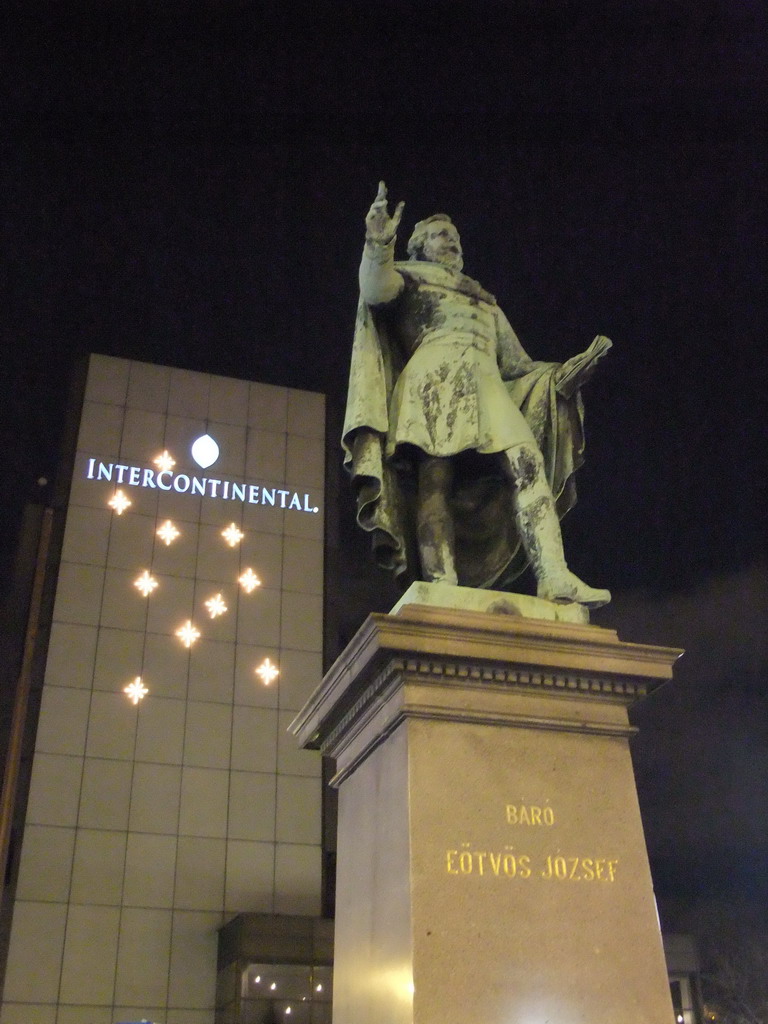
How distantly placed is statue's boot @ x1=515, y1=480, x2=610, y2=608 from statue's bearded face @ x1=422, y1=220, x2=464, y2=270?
6.35 ft

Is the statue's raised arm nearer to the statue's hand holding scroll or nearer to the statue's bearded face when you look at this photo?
the statue's bearded face

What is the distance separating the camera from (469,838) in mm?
5012

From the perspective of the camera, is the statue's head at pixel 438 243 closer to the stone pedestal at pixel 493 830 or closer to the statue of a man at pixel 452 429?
the statue of a man at pixel 452 429

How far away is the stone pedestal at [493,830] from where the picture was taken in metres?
4.73

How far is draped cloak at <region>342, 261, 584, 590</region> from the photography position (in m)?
6.68

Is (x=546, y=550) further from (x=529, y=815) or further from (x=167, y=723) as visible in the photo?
(x=167, y=723)

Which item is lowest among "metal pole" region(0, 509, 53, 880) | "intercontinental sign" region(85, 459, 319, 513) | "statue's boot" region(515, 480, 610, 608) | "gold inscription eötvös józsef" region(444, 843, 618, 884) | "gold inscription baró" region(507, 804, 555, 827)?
"gold inscription eötvös józsef" region(444, 843, 618, 884)

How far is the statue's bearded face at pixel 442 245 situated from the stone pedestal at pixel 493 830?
3.02m

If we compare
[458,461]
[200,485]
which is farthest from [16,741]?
[458,461]

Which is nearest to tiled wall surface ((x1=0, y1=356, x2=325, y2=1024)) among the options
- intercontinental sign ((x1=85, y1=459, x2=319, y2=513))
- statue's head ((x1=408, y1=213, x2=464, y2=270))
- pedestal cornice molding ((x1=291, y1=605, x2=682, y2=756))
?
intercontinental sign ((x1=85, y1=459, x2=319, y2=513))

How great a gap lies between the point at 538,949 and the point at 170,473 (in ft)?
81.4

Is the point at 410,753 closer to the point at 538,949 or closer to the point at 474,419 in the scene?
the point at 538,949

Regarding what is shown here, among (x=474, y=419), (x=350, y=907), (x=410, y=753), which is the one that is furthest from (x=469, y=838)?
(x=474, y=419)

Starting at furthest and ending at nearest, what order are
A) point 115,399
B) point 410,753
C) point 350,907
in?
point 115,399, point 350,907, point 410,753
